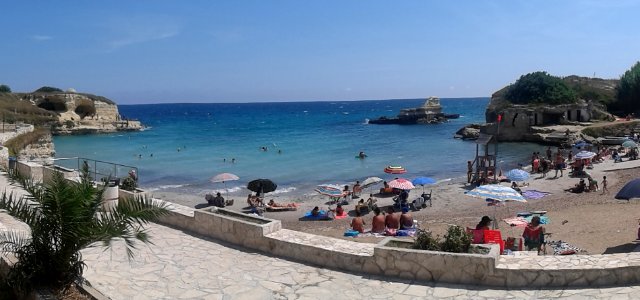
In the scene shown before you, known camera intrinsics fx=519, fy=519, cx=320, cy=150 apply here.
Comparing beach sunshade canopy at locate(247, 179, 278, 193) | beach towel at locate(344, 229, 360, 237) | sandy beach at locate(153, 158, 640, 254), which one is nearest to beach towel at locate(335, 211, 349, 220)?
sandy beach at locate(153, 158, 640, 254)

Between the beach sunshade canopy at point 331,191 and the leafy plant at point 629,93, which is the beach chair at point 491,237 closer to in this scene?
the beach sunshade canopy at point 331,191

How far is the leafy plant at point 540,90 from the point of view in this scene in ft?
208

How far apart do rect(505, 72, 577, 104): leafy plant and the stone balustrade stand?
60.9m

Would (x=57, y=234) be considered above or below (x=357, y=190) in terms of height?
above

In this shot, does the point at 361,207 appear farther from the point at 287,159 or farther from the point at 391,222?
the point at 287,159

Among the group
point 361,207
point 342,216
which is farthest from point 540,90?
point 342,216

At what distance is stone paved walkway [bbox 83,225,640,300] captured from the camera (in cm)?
709

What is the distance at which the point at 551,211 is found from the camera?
18.9m

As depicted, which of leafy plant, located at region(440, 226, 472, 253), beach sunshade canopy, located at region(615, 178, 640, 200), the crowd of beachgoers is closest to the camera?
leafy plant, located at region(440, 226, 472, 253)

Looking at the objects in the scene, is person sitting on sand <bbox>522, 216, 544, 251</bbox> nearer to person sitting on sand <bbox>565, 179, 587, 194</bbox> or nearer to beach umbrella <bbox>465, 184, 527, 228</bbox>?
beach umbrella <bbox>465, 184, 527, 228</bbox>

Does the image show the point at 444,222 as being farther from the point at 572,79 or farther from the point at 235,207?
the point at 572,79

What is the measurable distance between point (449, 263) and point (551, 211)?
1320 cm

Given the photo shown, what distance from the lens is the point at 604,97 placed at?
68.3 meters

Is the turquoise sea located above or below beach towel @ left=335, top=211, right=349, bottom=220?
below
